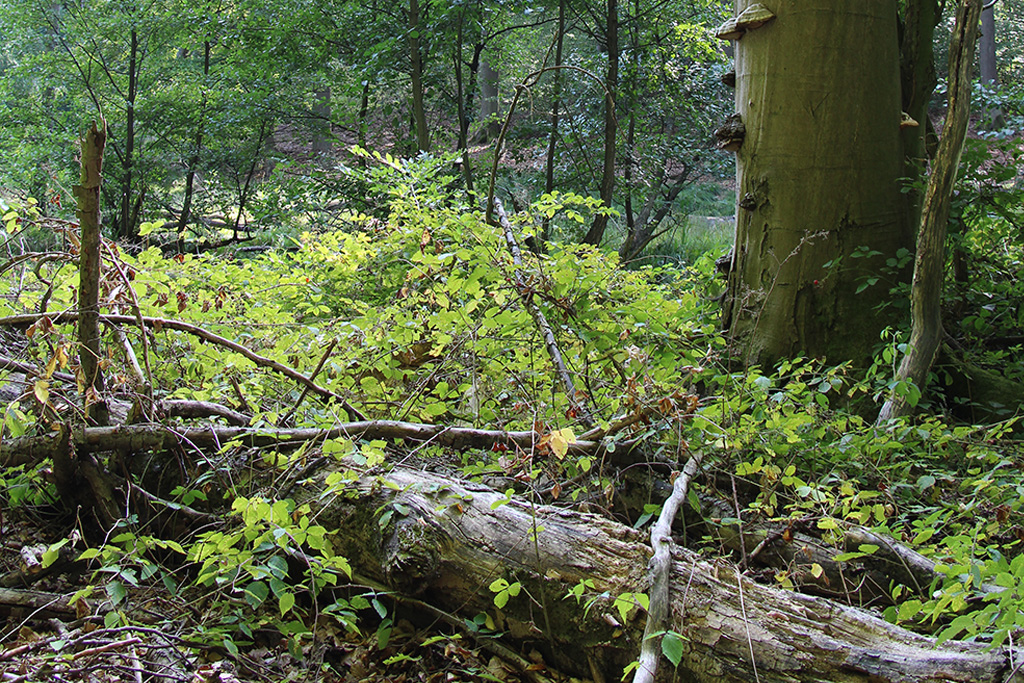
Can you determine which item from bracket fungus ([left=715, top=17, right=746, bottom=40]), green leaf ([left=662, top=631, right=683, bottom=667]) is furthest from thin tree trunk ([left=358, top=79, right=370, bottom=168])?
green leaf ([left=662, top=631, right=683, bottom=667])

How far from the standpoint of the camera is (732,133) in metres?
4.14

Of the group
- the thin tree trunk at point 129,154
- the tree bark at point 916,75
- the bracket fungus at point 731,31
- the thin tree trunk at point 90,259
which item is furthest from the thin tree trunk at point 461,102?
the thin tree trunk at point 90,259

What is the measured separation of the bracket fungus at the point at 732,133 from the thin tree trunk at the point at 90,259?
3.09 meters

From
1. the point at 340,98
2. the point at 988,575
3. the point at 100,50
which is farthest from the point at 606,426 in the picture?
the point at 100,50

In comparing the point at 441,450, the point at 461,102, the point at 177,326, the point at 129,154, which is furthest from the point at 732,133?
the point at 129,154

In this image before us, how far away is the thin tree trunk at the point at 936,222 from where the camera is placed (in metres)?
3.27

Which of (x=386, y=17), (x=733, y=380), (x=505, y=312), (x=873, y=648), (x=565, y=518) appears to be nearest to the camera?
(x=873, y=648)

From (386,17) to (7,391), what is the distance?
6843 millimetres

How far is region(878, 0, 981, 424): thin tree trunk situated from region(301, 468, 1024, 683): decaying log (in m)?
1.52

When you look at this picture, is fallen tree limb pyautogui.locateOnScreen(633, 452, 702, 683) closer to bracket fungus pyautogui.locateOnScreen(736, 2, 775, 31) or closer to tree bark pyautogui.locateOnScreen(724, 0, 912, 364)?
tree bark pyautogui.locateOnScreen(724, 0, 912, 364)

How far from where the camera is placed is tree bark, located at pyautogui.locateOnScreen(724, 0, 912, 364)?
394cm

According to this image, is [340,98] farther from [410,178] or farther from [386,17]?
[410,178]

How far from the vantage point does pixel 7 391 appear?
11.1ft

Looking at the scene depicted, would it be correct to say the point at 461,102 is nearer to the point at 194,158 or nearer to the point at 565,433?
the point at 194,158
